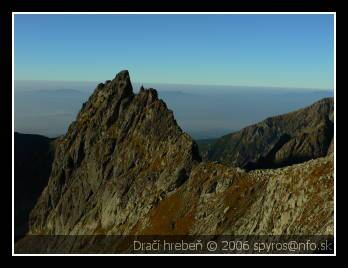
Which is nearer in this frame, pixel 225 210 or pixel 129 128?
pixel 225 210

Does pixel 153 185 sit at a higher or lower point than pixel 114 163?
lower

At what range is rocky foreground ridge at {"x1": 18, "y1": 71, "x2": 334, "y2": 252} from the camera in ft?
225

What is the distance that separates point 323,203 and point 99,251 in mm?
52506

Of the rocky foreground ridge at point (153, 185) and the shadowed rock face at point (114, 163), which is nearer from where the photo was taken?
the rocky foreground ridge at point (153, 185)

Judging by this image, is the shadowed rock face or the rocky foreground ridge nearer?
the rocky foreground ridge

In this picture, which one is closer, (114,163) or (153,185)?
(153,185)

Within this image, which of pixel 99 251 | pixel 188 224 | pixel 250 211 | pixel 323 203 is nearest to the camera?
pixel 323 203

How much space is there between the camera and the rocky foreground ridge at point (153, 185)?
68562 millimetres

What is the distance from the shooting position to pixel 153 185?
104 m

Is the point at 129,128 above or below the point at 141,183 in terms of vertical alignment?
above

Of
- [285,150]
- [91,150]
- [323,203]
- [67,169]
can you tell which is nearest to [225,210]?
[323,203]

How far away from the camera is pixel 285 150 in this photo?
17612 centimetres
